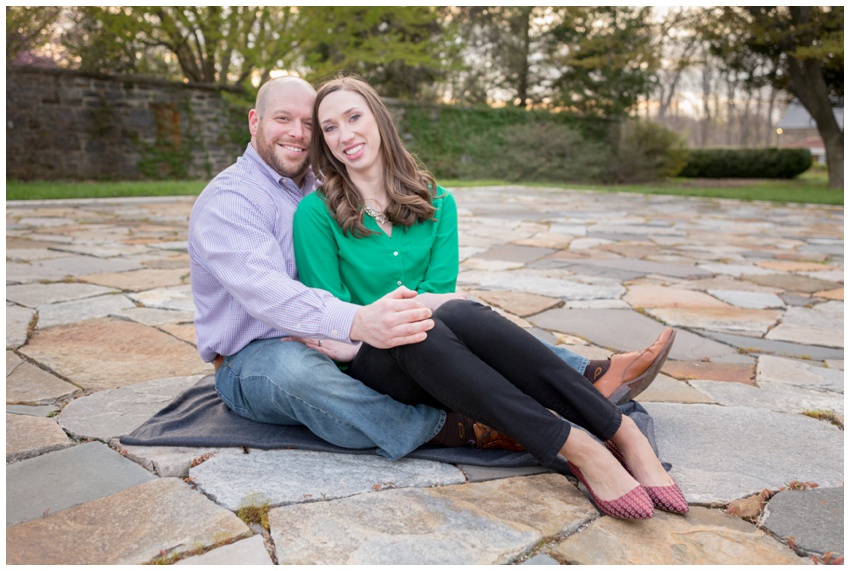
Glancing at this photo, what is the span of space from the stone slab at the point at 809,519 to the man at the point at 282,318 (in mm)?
562

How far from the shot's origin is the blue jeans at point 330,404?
Result: 6.38ft

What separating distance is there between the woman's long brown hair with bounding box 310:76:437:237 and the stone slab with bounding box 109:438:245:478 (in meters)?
Result: 0.75

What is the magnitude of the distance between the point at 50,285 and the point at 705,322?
3.64 m

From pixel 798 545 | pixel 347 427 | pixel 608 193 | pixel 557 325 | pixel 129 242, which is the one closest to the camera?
pixel 798 545

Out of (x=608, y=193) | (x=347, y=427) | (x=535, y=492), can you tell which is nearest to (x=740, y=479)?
(x=535, y=492)

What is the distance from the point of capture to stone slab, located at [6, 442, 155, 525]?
5.57 feet

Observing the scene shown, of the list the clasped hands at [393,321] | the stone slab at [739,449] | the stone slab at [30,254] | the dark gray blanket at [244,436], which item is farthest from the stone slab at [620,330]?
the stone slab at [30,254]

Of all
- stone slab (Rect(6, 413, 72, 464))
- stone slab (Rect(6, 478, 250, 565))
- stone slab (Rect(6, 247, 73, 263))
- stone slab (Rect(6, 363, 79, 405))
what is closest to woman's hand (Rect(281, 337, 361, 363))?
stone slab (Rect(6, 478, 250, 565))

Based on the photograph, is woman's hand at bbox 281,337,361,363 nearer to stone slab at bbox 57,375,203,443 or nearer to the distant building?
stone slab at bbox 57,375,203,443

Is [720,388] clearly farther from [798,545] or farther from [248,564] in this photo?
[248,564]

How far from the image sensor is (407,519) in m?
1.65

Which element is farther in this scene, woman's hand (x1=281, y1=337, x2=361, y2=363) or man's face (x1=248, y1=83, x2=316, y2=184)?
man's face (x1=248, y1=83, x2=316, y2=184)

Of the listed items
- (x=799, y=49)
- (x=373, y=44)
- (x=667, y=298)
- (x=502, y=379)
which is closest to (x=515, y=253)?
(x=667, y=298)

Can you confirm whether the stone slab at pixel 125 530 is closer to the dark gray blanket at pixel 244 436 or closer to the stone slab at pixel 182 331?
the dark gray blanket at pixel 244 436
